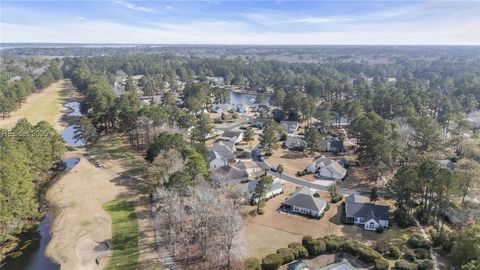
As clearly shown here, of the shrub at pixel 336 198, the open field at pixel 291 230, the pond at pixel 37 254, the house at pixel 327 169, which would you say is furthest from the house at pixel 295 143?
the pond at pixel 37 254

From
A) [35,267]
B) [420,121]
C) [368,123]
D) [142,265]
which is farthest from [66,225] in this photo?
[420,121]

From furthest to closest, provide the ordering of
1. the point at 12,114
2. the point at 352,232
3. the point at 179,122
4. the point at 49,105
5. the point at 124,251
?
1. the point at 49,105
2. the point at 12,114
3. the point at 179,122
4. the point at 352,232
5. the point at 124,251

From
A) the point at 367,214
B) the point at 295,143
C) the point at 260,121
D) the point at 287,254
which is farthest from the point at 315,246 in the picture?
the point at 260,121

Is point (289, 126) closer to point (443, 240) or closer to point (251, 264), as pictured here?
point (443, 240)

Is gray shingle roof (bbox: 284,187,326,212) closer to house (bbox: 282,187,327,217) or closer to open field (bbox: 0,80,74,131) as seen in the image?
house (bbox: 282,187,327,217)

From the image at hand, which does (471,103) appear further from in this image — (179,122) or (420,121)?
(179,122)

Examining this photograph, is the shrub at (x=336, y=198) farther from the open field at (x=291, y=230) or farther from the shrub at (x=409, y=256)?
the shrub at (x=409, y=256)

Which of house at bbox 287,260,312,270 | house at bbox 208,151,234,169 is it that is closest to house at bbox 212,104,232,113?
house at bbox 208,151,234,169
